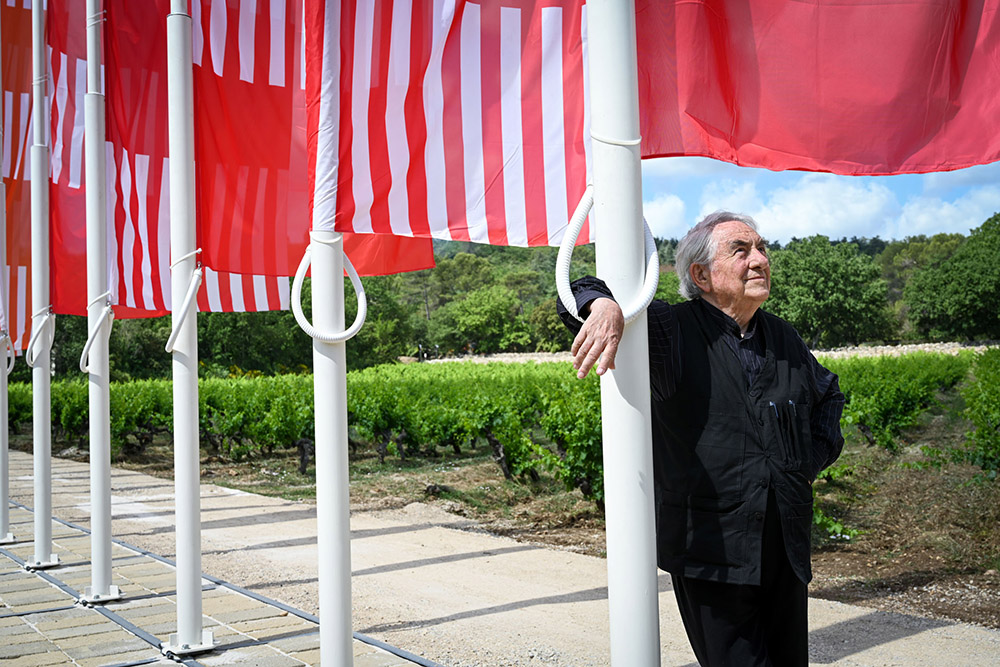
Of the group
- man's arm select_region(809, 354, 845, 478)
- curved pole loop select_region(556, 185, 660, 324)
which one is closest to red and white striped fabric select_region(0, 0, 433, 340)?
man's arm select_region(809, 354, 845, 478)

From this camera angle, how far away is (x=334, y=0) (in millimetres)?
3541

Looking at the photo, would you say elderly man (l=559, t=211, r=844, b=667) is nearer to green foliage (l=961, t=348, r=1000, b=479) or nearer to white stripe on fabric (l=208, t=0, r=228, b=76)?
white stripe on fabric (l=208, t=0, r=228, b=76)

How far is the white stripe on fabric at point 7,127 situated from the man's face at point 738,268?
7.32 m

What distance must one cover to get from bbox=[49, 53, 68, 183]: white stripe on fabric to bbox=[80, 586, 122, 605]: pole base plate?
10.9ft

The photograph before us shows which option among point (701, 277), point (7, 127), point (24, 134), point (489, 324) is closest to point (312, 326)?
point (701, 277)

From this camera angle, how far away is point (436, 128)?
3.37 metres

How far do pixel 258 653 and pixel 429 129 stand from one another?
285 centimetres

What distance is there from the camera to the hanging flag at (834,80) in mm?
2781

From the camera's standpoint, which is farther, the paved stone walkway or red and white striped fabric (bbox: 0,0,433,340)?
red and white striped fabric (bbox: 0,0,433,340)

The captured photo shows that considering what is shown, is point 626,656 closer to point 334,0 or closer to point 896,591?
point 334,0

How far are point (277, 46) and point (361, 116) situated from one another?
1.86 metres

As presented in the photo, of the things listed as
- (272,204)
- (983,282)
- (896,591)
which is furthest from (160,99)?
(983,282)

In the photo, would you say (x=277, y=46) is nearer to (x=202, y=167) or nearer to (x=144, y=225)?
(x=202, y=167)

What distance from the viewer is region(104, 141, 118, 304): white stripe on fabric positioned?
19.4 ft
